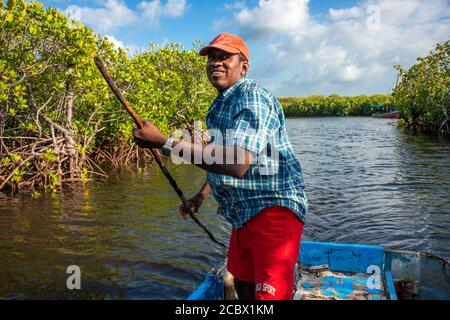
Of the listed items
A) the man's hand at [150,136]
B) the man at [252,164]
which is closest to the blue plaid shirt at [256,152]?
the man at [252,164]

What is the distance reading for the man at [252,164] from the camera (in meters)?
2.34

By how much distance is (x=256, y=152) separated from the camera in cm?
231

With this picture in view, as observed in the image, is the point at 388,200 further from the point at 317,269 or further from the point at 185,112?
the point at 185,112

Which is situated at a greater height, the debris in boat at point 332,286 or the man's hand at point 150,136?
the man's hand at point 150,136

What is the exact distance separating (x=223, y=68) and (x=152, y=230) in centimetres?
632

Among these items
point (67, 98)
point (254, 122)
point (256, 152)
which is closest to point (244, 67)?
point (254, 122)

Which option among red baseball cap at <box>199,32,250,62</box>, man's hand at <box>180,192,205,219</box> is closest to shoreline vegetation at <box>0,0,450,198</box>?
man's hand at <box>180,192,205,219</box>

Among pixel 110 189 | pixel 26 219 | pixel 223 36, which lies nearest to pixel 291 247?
pixel 223 36

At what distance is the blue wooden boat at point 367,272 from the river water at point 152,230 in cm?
180

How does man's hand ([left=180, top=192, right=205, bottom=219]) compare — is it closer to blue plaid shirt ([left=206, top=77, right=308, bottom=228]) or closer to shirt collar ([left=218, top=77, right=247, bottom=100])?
blue plaid shirt ([left=206, top=77, right=308, bottom=228])

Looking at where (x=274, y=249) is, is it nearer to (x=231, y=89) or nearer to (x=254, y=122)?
(x=254, y=122)

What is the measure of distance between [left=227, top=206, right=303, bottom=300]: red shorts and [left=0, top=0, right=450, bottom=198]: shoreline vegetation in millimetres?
7825

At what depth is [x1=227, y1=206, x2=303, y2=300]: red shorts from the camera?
2559 millimetres

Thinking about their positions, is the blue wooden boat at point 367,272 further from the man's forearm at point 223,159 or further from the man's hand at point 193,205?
the man's forearm at point 223,159
